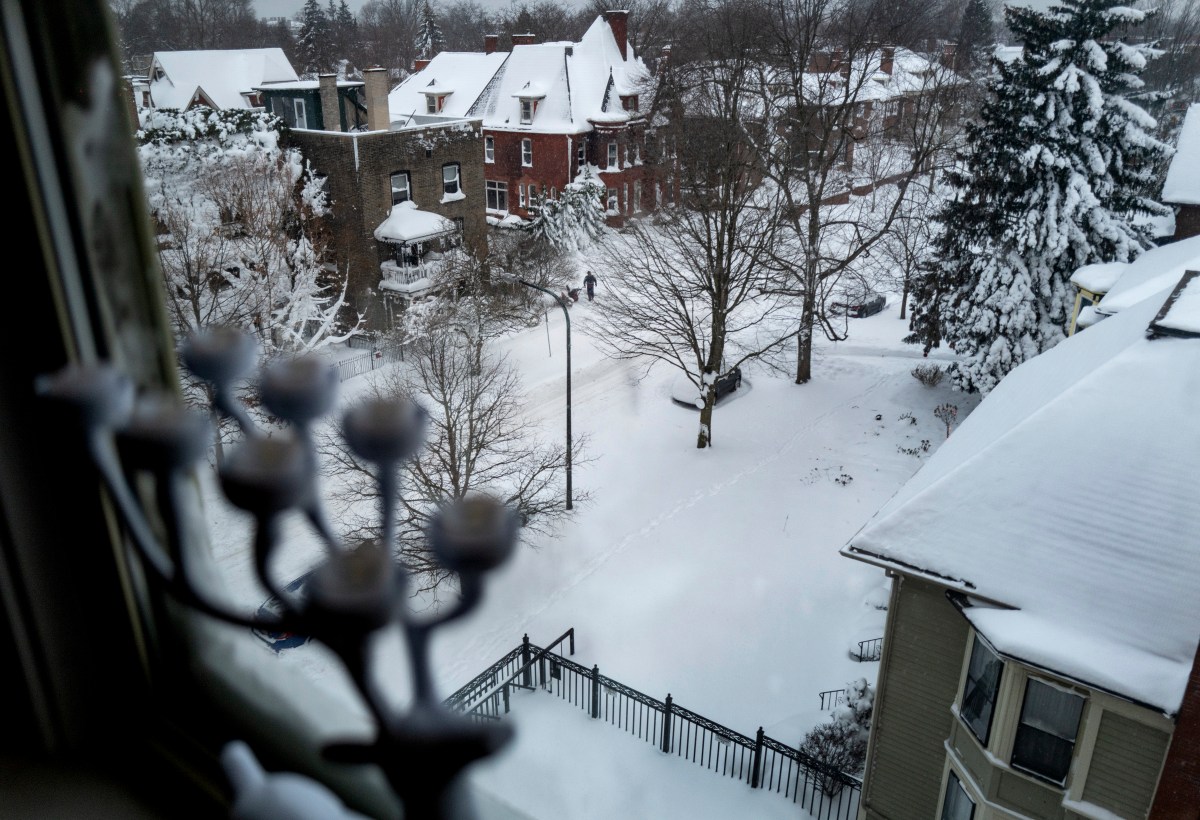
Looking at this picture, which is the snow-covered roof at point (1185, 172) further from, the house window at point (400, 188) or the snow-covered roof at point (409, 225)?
the house window at point (400, 188)

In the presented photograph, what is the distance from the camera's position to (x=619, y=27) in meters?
36.5

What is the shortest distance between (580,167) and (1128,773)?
99.5ft

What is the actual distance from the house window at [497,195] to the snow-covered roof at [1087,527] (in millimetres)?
29953

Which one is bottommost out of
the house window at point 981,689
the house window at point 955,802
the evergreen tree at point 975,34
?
the house window at point 955,802

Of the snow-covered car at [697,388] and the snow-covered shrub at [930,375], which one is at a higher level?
the snow-covered car at [697,388]

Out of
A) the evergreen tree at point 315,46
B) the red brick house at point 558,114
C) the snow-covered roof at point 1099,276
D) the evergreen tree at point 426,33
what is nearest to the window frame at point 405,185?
the red brick house at point 558,114

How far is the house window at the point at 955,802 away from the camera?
905 centimetres

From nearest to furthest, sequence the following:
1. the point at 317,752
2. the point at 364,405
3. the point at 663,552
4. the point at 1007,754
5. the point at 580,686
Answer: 1. the point at 364,405
2. the point at 317,752
3. the point at 1007,754
4. the point at 580,686
5. the point at 663,552

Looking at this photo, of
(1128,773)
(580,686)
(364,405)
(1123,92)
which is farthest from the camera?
(1123,92)

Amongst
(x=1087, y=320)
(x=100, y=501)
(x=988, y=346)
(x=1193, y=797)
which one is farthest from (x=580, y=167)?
(x=100, y=501)

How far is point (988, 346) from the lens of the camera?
2100 cm

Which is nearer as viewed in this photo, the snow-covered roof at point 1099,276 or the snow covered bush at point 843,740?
the snow covered bush at point 843,740

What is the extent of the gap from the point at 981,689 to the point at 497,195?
32043 millimetres

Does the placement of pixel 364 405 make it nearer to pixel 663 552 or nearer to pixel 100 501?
pixel 100 501
